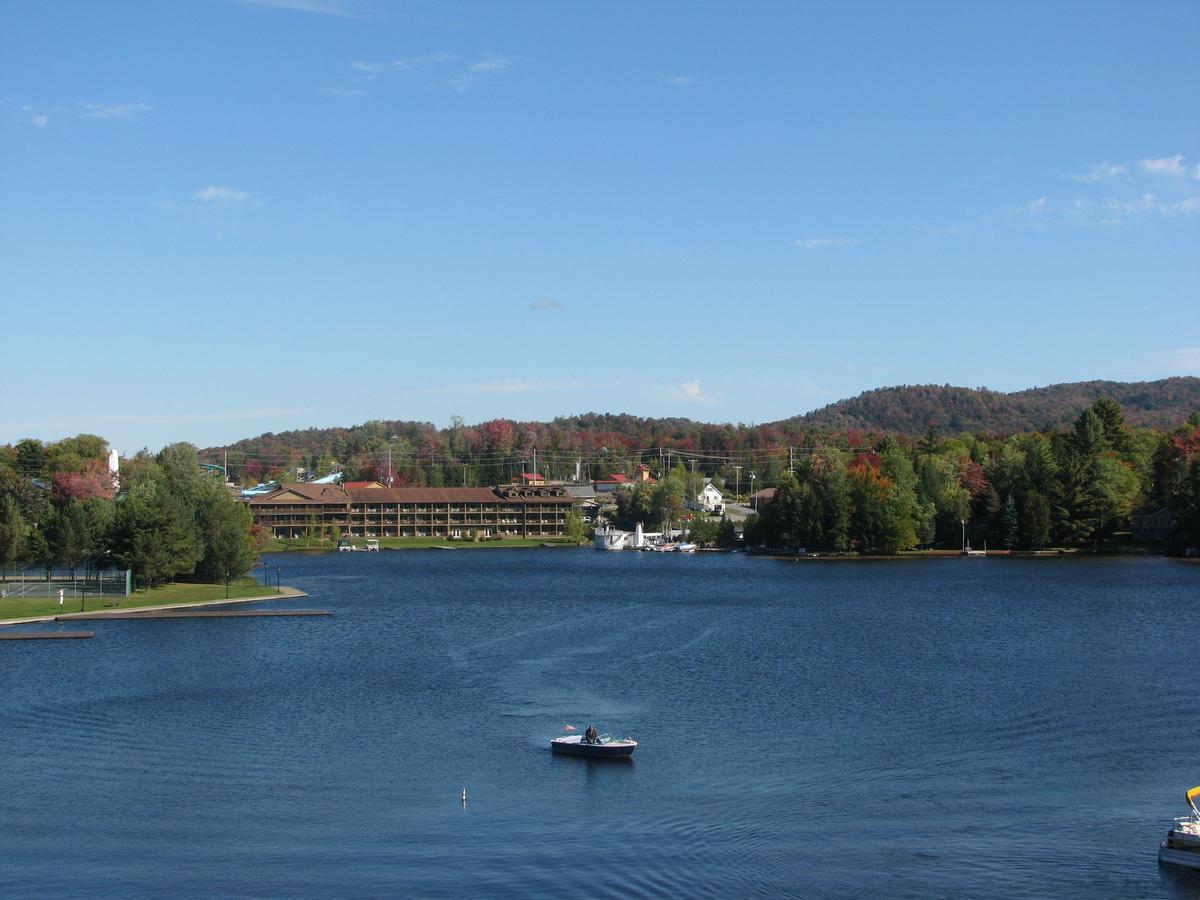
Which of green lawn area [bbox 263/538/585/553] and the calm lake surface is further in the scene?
green lawn area [bbox 263/538/585/553]

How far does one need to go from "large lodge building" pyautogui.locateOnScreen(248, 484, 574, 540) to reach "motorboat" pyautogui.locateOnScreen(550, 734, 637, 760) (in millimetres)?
115944

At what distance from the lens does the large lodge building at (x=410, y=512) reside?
146 m

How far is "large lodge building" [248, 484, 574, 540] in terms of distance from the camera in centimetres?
14612

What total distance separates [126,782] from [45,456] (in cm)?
10569

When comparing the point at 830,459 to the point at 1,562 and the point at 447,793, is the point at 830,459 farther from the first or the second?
the point at 447,793

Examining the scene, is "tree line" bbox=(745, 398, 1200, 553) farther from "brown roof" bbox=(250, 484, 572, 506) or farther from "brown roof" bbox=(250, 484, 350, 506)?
"brown roof" bbox=(250, 484, 350, 506)

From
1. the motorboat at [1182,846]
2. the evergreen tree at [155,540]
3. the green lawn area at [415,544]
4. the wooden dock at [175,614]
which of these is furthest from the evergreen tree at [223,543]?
the green lawn area at [415,544]

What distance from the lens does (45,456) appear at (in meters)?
125

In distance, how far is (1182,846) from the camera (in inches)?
925

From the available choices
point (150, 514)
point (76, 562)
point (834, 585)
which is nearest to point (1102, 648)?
point (834, 585)

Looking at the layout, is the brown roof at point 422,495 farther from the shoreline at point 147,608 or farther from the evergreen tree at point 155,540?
the evergreen tree at point 155,540

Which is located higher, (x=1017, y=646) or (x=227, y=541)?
(x=227, y=541)

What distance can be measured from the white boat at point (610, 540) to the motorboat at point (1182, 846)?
113387mm

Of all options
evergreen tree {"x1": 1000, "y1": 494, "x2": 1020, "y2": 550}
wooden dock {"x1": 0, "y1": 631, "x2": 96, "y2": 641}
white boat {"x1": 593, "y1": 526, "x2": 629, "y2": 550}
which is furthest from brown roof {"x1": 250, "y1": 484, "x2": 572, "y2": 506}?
wooden dock {"x1": 0, "y1": 631, "x2": 96, "y2": 641}
